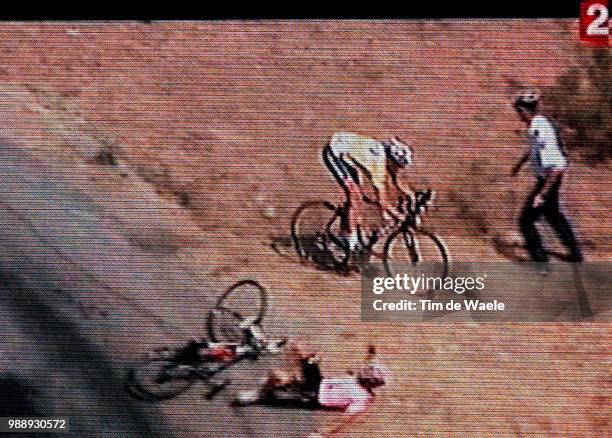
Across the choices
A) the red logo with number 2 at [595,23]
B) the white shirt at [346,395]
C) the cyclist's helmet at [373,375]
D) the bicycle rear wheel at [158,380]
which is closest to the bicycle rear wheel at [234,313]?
the bicycle rear wheel at [158,380]

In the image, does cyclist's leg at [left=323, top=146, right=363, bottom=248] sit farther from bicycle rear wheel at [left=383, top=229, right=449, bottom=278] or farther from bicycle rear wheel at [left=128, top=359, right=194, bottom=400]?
bicycle rear wheel at [left=128, top=359, right=194, bottom=400]

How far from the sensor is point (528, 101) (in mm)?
13930

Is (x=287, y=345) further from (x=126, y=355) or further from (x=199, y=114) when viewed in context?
(x=199, y=114)

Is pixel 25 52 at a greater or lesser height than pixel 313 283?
greater

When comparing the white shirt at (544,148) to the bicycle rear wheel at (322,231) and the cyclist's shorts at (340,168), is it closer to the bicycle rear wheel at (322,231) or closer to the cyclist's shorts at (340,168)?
the cyclist's shorts at (340,168)

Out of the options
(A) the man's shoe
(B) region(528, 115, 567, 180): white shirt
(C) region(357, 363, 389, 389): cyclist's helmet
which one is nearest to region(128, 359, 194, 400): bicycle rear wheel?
(A) the man's shoe

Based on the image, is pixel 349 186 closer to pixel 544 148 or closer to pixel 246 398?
pixel 544 148

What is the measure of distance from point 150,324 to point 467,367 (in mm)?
5629

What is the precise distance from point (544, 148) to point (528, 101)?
2.88 ft

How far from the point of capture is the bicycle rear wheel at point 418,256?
45.5ft

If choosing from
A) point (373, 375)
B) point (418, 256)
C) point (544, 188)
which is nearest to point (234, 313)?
point (373, 375)

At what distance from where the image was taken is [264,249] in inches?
554

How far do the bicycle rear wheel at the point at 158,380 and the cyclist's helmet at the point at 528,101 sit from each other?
7527 mm

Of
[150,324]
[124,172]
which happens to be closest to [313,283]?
[150,324]
